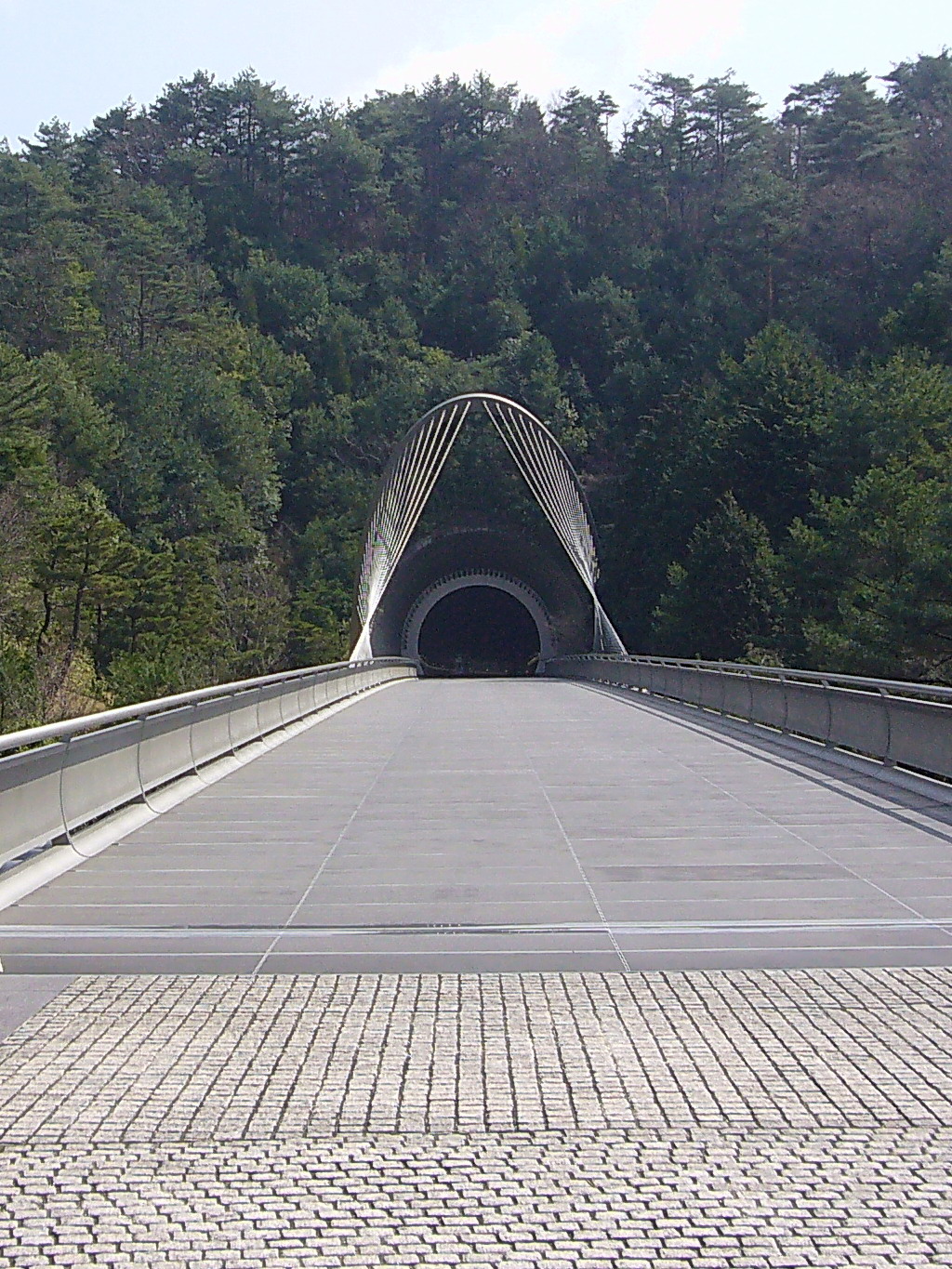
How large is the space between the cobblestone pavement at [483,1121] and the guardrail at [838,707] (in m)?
7.93

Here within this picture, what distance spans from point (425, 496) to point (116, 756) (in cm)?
6964

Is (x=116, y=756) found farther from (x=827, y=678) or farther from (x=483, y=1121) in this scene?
(x=827, y=678)

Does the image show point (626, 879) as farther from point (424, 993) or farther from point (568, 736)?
point (568, 736)

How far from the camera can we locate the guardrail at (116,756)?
355 inches

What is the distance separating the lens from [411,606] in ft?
313

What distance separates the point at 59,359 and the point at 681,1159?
8271 cm

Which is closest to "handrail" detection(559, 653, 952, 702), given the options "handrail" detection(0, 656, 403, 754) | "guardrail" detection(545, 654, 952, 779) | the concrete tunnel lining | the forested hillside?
"guardrail" detection(545, 654, 952, 779)

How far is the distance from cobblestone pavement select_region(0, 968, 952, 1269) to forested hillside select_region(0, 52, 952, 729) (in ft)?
121

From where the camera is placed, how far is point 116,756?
11828 mm

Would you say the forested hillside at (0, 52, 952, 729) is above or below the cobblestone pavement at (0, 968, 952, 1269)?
above

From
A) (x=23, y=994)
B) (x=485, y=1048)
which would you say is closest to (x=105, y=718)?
(x=23, y=994)

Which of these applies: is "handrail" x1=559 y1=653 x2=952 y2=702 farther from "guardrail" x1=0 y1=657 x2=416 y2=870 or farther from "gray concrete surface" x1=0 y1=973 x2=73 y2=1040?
"gray concrete surface" x1=0 y1=973 x2=73 y2=1040

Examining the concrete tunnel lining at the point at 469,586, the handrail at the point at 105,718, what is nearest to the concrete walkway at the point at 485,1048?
the handrail at the point at 105,718

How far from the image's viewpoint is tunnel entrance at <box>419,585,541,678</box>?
104 metres
